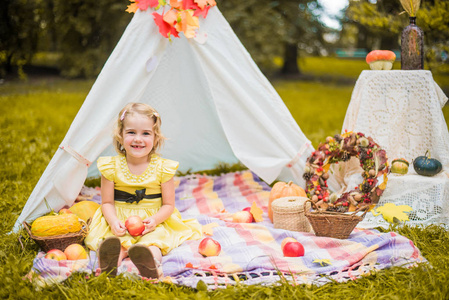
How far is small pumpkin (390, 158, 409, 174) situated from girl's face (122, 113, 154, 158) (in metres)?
2.11

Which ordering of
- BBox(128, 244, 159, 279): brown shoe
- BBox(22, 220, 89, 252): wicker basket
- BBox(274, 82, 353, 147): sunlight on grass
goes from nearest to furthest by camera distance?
BBox(128, 244, 159, 279): brown shoe, BBox(22, 220, 89, 252): wicker basket, BBox(274, 82, 353, 147): sunlight on grass

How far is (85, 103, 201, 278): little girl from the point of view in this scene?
303 centimetres

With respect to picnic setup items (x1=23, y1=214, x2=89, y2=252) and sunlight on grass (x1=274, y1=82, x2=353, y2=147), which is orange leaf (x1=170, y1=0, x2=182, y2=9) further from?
sunlight on grass (x1=274, y1=82, x2=353, y2=147)

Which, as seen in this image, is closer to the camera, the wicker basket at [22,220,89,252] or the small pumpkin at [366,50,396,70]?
the wicker basket at [22,220,89,252]

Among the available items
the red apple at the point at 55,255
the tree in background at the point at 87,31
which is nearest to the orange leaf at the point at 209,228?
the red apple at the point at 55,255

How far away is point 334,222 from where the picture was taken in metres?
3.09

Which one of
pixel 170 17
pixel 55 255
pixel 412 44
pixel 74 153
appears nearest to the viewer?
pixel 55 255

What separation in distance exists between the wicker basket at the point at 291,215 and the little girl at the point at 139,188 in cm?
64

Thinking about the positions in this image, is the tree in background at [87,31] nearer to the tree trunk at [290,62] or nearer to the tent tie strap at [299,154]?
the tree trunk at [290,62]

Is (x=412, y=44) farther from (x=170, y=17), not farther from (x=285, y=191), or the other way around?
(x=170, y=17)

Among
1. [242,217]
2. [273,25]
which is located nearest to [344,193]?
[242,217]

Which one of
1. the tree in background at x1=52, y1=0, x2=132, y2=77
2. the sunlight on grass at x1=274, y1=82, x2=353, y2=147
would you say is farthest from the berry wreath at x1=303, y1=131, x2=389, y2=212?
the tree in background at x1=52, y1=0, x2=132, y2=77

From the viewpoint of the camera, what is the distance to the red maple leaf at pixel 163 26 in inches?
137

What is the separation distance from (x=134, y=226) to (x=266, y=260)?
0.90 m
